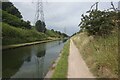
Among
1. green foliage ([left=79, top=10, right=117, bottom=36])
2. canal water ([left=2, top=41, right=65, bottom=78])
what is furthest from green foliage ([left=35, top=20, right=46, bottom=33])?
green foliage ([left=79, top=10, right=117, bottom=36])

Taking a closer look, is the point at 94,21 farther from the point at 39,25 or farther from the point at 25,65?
the point at 39,25

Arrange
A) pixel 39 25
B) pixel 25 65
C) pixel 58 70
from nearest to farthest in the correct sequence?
pixel 58 70, pixel 25 65, pixel 39 25

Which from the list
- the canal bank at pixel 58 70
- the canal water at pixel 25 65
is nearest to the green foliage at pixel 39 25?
the canal water at pixel 25 65

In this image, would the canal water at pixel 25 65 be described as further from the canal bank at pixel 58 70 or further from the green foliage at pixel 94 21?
the green foliage at pixel 94 21

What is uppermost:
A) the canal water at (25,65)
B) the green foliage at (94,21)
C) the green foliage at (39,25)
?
the green foliage at (39,25)

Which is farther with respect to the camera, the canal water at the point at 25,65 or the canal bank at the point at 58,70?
the canal water at the point at 25,65

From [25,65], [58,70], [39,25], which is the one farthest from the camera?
[39,25]

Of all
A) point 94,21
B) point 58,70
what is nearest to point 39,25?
point 94,21

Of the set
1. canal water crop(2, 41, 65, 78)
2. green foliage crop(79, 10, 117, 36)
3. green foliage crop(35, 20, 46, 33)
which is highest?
green foliage crop(35, 20, 46, 33)

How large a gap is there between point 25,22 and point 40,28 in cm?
2105

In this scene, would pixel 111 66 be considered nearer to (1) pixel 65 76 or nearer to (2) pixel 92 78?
(2) pixel 92 78

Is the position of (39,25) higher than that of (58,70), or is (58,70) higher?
(39,25)

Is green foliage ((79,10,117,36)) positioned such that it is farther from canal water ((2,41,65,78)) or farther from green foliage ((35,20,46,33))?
green foliage ((35,20,46,33))

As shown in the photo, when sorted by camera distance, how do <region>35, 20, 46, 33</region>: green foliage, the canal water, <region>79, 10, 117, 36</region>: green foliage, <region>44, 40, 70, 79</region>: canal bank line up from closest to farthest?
<region>44, 40, 70, 79</region>: canal bank → the canal water → <region>79, 10, 117, 36</region>: green foliage → <region>35, 20, 46, 33</region>: green foliage
